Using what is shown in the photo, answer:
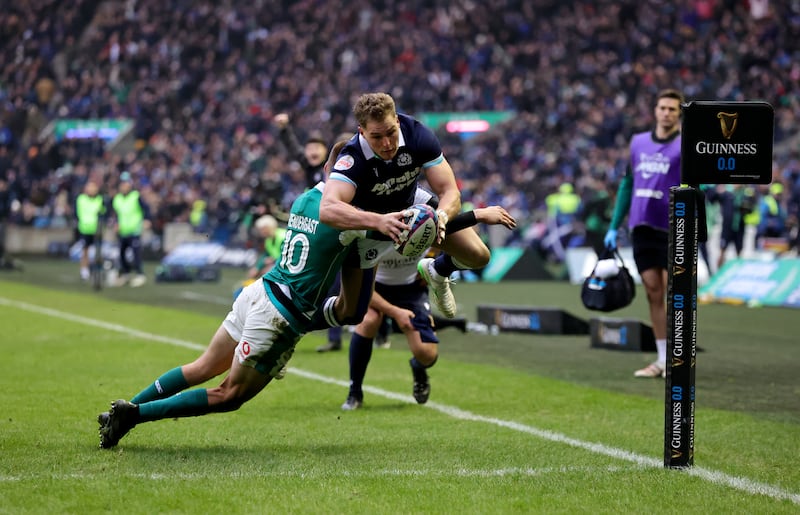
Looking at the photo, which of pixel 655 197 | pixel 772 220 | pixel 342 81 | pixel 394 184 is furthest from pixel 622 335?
pixel 342 81

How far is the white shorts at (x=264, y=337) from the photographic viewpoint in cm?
679

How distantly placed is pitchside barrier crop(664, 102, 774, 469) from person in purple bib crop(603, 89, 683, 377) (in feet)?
14.0

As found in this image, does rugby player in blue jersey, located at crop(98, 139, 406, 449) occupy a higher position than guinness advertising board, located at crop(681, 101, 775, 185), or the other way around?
guinness advertising board, located at crop(681, 101, 775, 185)

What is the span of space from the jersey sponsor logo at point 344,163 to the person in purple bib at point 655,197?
15.0ft

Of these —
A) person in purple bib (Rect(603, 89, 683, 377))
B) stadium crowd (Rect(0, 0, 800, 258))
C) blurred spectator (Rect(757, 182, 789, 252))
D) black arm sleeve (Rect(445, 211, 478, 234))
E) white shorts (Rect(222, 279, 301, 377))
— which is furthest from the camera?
stadium crowd (Rect(0, 0, 800, 258))

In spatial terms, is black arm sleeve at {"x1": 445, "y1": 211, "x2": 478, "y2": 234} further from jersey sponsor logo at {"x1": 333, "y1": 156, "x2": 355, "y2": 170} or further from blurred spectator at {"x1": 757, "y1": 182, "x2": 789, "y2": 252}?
blurred spectator at {"x1": 757, "y1": 182, "x2": 789, "y2": 252}

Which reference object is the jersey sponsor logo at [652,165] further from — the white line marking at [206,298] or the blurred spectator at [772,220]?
the blurred spectator at [772,220]

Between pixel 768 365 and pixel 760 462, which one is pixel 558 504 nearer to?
pixel 760 462

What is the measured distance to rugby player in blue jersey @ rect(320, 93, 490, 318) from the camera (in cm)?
657

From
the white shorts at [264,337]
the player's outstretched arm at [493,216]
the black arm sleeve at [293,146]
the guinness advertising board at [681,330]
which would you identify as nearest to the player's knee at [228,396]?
the white shorts at [264,337]

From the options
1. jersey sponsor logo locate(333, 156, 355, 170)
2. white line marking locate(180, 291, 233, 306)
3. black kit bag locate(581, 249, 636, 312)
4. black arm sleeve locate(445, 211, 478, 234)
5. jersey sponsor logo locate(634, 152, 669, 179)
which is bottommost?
white line marking locate(180, 291, 233, 306)

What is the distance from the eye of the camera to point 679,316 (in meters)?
6.35

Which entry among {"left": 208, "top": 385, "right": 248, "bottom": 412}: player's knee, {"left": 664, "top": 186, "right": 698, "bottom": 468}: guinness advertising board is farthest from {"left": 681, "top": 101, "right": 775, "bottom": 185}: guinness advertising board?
{"left": 208, "top": 385, "right": 248, "bottom": 412}: player's knee

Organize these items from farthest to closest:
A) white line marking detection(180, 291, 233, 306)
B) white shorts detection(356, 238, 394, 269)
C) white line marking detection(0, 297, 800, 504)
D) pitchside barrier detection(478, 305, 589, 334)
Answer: white line marking detection(180, 291, 233, 306)
pitchside barrier detection(478, 305, 589, 334)
white shorts detection(356, 238, 394, 269)
white line marking detection(0, 297, 800, 504)
